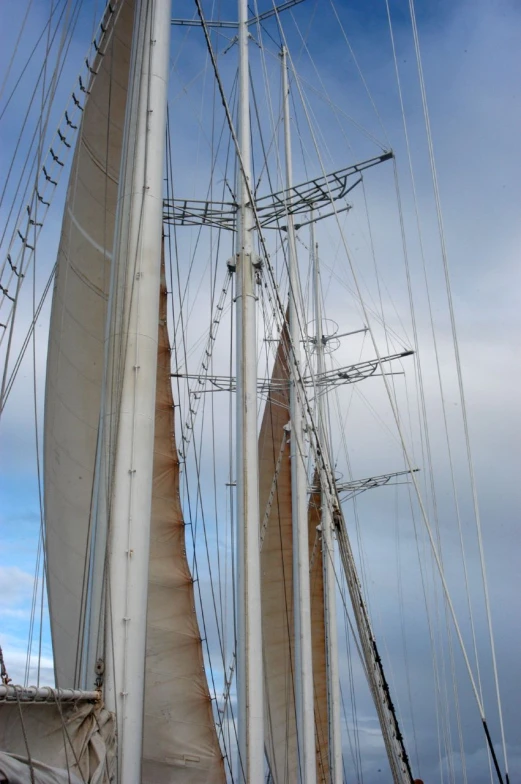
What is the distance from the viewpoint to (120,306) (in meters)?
6.59

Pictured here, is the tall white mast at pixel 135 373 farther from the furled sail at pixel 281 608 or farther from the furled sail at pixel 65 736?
the furled sail at pixel 281 608

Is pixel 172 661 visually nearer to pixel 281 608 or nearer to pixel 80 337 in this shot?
pixel 80 337

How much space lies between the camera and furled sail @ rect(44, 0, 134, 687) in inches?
311

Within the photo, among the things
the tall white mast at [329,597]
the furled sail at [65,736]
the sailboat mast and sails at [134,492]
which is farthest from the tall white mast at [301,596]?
the furled sail at [65,736]

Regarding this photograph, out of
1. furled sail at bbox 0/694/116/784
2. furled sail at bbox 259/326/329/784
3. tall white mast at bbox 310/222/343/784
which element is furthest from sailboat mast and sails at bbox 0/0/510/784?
furled sail at bbox 259/326/329/784

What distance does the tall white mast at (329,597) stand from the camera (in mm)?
15500

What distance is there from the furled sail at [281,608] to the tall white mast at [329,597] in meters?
1.06

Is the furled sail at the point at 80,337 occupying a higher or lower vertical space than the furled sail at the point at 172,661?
higher

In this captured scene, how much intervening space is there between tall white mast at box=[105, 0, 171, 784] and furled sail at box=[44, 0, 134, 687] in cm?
133

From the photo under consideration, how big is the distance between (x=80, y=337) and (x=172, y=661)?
433 cm

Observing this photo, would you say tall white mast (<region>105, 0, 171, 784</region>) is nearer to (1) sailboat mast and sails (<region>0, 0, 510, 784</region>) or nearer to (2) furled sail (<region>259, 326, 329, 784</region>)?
(1) sailboat mast and sails (<region>0, 0, 510, 784</region>)

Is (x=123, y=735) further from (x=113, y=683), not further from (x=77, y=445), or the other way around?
(x=77, y=445)

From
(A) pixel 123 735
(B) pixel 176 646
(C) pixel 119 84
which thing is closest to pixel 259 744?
(B) pixel 176 646

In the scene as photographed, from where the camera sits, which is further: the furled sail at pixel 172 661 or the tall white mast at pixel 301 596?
the tall white mast at pixel 301 596
